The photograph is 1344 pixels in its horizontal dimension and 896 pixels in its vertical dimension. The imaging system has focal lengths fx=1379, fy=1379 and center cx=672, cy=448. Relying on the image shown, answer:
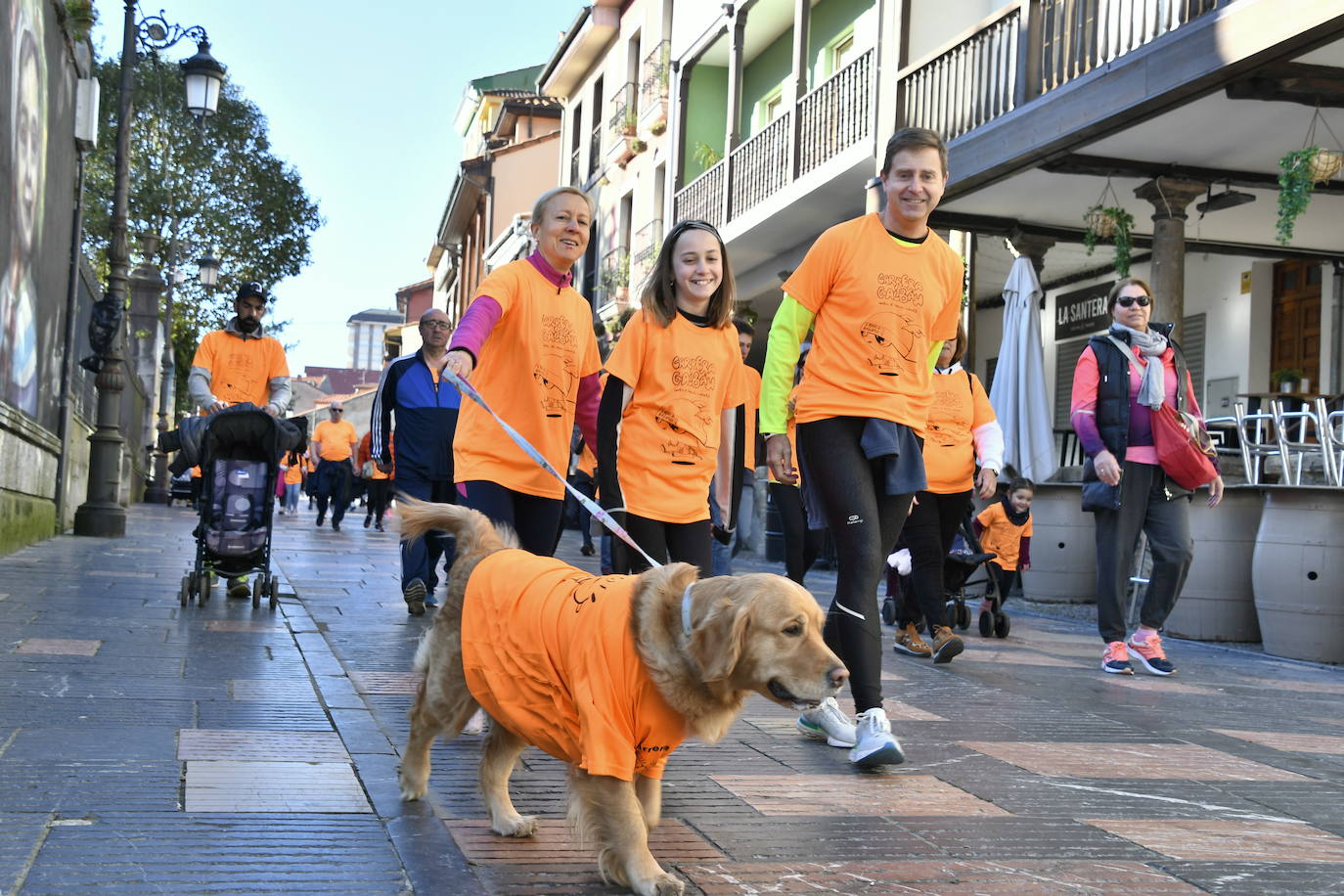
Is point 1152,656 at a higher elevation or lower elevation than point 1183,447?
lower

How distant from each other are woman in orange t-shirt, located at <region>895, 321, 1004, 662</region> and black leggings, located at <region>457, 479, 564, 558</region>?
9.73 ft

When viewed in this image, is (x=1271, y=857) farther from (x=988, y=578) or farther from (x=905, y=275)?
(x=988, y=578)

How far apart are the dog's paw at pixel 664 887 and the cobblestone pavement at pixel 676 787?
0.17m

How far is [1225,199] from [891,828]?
10793 millimetres

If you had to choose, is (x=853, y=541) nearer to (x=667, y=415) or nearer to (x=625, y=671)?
(x=667, y=415)

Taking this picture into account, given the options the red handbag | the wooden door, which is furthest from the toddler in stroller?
the wooden door

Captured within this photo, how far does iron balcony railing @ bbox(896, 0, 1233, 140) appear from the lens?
10.8 metres

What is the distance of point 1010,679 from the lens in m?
7.21

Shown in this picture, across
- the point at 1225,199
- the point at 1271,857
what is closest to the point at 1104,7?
the point at 1225,199

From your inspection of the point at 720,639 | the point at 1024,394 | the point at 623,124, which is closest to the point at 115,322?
the point at 1024,394

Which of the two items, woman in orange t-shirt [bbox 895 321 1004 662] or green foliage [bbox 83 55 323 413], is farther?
green foliage [bbox 83 55 323 413]

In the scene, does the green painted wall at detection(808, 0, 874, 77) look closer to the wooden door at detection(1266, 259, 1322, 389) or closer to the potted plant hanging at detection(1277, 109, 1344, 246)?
the wooden door at detection(1266, 259, 1322, 389)

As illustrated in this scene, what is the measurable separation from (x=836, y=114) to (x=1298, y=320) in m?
5.96

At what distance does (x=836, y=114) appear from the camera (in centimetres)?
1678
